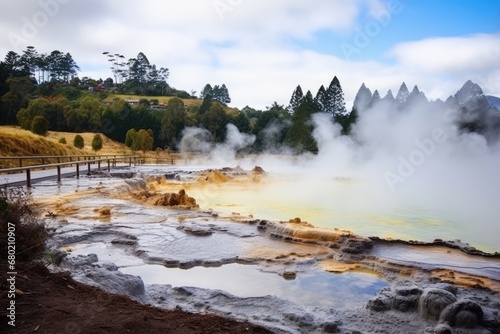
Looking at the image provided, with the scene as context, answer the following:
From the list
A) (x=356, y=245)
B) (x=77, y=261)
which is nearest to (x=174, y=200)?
(x=356, y=245)

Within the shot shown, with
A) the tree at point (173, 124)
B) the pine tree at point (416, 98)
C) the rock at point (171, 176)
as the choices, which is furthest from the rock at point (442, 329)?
the tree at point (173, 124)

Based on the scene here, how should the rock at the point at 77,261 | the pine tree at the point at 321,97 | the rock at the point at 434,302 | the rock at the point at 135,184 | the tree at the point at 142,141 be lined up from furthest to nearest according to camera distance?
the pine tree at the point at 321,97 → the tree at the point at 142,141 → the rock at the point at 135,184 → the rock at the point at 77,261 → the rock at the point at 434,302

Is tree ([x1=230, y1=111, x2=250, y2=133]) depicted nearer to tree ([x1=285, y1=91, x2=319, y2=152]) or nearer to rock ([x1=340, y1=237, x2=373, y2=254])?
tree ([x1=285, y1=91, x2=319, y2=152])

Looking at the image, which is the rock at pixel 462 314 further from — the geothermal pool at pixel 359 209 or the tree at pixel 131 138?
the tree at pixel 131 138

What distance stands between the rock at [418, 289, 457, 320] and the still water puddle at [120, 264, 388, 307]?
61 cm

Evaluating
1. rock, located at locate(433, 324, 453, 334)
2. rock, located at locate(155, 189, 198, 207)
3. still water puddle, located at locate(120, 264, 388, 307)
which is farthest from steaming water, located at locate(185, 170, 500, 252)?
rock, located at locate(433, 324, 453, 334)

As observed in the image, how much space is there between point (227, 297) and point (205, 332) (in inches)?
41.0

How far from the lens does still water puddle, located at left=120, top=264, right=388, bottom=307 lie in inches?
169

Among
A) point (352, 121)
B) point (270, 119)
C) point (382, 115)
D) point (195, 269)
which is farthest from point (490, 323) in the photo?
point (270, 119)

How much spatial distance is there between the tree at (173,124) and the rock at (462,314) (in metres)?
52.2

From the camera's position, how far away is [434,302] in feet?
12.3

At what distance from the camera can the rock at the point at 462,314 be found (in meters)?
3.49

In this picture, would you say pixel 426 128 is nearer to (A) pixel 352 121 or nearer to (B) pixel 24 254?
(A) pixel 352 121

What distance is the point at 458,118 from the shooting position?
25.0 m
